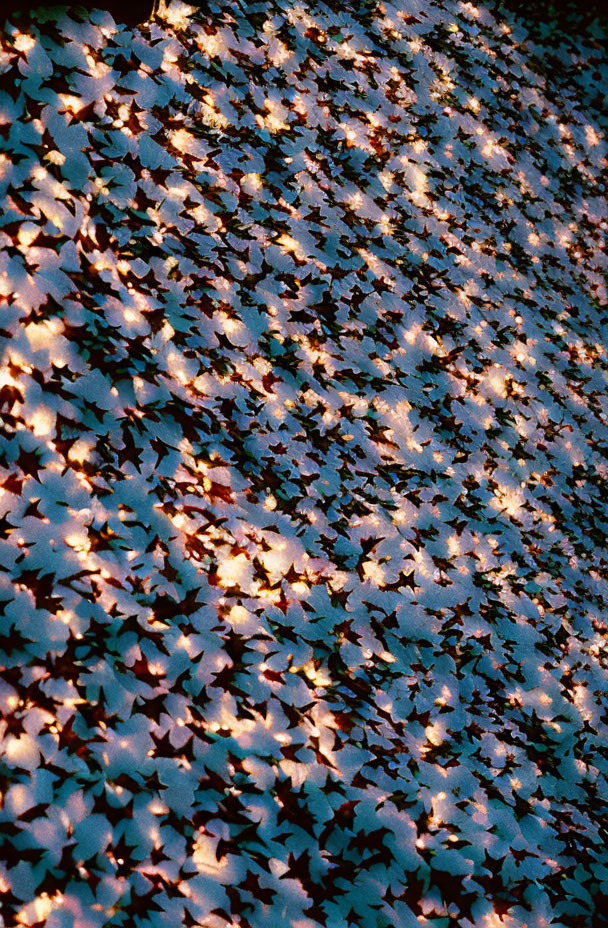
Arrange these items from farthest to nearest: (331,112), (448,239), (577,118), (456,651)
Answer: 1. (577,118)
2. (448,239)
3. (331,112)
4. (456,651)

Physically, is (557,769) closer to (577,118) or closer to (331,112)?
(331,112)

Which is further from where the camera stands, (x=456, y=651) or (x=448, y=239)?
(x=448, y=239)

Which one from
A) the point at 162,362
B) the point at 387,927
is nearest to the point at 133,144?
the point at 162,362

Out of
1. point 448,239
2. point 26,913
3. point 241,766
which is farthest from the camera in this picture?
point 448,239

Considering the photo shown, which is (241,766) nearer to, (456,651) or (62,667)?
(62,667)

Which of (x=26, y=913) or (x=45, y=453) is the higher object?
(x=45, y=453)

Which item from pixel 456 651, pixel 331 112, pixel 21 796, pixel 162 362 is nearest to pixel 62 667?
pixel 21 796

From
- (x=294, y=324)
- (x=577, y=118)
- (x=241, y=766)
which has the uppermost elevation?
(x=577, y=118)

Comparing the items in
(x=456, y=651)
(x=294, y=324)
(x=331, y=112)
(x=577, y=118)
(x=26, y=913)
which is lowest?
(x=26, y=913)

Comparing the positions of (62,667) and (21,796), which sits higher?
(62,667)
